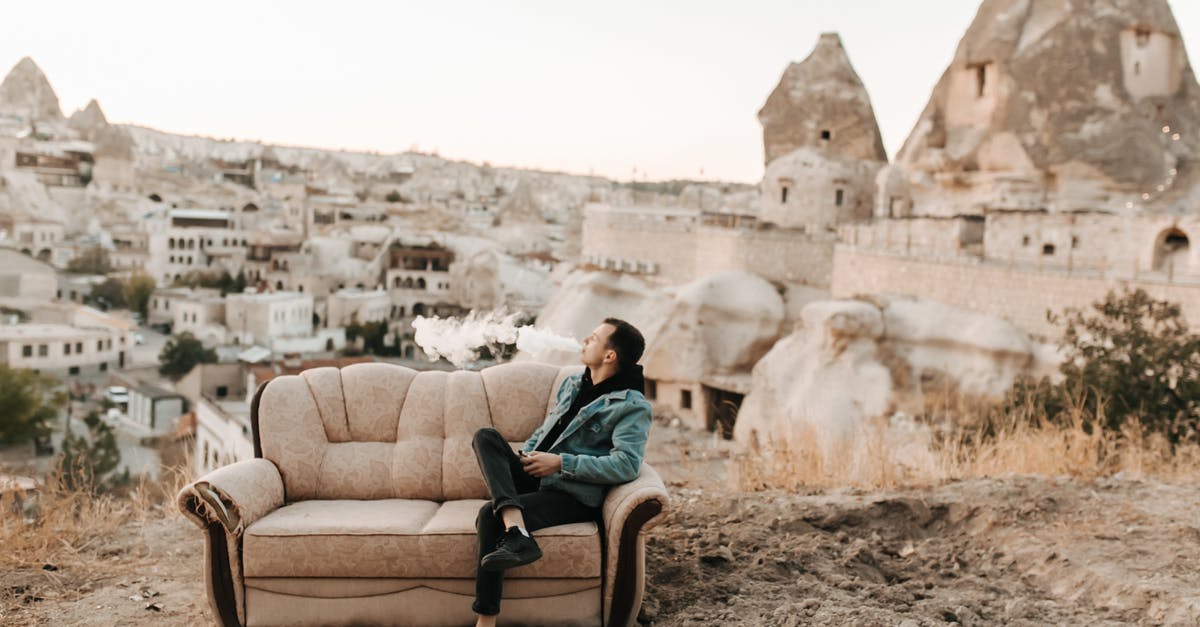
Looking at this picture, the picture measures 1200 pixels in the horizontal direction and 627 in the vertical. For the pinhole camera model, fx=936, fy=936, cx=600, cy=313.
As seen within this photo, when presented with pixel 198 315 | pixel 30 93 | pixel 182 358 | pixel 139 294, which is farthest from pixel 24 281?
pixel 30 93

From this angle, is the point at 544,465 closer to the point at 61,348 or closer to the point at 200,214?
the point at 61,348

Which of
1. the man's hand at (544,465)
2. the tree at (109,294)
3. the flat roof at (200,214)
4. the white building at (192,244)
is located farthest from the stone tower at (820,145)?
the flat roof at (200,214)

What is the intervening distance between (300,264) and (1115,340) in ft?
105

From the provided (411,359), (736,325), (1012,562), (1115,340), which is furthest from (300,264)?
(1012,562)

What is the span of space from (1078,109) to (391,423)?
18.2m

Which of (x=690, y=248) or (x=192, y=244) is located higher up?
(x=690, y=248)

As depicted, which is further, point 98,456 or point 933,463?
point 98,456

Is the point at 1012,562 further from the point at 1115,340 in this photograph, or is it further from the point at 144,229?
the point at 144,229

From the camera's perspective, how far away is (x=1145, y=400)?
8.18m

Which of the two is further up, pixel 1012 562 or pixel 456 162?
pixel 456 162

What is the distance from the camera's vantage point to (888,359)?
15.1 metres

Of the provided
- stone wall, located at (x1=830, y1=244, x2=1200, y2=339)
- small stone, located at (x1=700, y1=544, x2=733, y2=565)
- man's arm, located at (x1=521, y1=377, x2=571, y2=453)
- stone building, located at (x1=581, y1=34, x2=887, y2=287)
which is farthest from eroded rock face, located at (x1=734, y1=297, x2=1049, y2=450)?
man's arm, located at (x1=521, y1=377, x2=571, y2=453)

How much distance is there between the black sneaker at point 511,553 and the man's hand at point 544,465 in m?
0.24

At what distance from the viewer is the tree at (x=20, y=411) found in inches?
698
